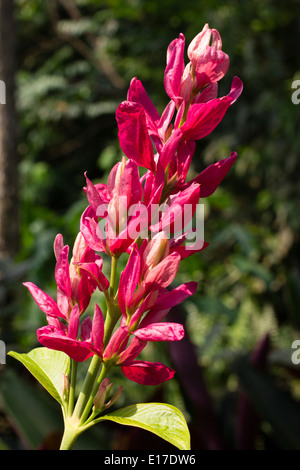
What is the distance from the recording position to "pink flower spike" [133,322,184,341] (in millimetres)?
214

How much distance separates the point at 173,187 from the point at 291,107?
2.36 metres

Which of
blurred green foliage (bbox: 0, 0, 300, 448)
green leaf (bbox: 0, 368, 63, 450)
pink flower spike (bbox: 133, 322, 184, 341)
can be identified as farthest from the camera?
blurred green foliage (bbox: 0, 0, 300, 448)

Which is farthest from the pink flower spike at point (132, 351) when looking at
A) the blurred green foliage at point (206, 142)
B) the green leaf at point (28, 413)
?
the blurred green foliage at point (206, 142)

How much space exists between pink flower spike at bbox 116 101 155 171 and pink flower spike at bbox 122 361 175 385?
0.33ft

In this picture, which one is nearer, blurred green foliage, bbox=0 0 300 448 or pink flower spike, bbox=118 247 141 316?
pink flower spike, bbox=118 247 141 316

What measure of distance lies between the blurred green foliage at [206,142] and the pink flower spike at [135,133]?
0.98 m

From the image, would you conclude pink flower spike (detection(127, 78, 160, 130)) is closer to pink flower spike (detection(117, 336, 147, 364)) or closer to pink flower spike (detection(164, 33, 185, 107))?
pink flower spike (detection(164, 33, 185, 107))

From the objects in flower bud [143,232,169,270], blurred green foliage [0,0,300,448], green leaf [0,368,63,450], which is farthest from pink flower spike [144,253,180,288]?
blurred green foliage [0,0,300,448]

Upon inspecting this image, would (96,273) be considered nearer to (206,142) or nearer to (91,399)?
(91,399)

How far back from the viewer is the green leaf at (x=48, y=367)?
0.83ft

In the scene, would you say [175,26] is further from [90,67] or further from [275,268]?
[275,268]

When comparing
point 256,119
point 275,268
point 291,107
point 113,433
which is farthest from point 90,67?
point 113,433

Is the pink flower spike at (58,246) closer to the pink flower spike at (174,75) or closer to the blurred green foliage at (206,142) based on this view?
the pink flower spike at (174,75)

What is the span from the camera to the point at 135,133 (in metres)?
0.24
